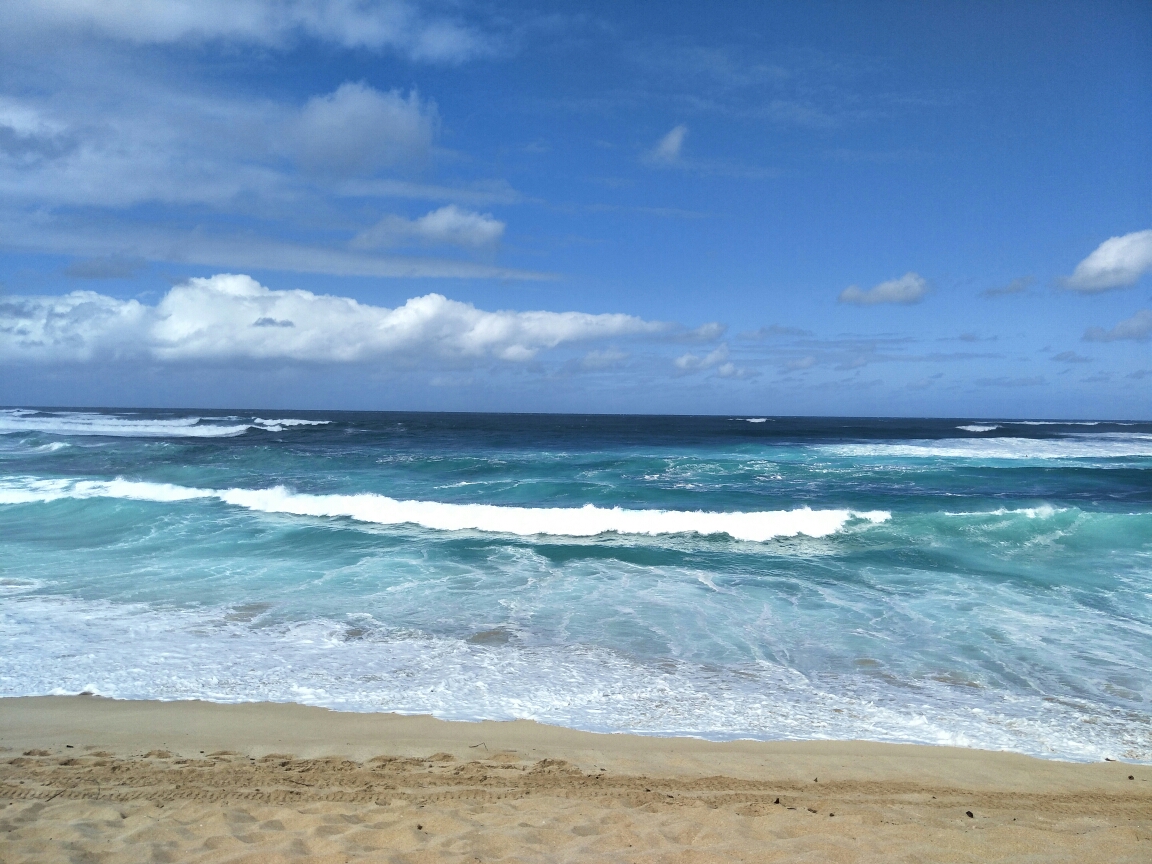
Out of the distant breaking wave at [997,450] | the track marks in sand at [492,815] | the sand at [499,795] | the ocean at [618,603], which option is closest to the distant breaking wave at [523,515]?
the ocean at [618,603]

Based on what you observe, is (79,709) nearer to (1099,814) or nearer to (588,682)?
(588,682)

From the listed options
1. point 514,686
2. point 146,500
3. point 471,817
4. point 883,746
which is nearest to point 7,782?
point 471,817

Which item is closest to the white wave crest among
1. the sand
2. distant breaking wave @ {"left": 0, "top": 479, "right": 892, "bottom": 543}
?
distant breaking wave @ {"left": 0, "top": 479, "right": 892, "bottom": 543}

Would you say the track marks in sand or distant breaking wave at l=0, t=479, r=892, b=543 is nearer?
the track marks in sand

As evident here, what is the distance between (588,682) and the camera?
22.2 ft

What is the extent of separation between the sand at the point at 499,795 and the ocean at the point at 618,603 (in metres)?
0.42

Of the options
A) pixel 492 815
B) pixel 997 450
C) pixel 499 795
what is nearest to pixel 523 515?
pixel 499 795

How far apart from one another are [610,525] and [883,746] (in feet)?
34.9

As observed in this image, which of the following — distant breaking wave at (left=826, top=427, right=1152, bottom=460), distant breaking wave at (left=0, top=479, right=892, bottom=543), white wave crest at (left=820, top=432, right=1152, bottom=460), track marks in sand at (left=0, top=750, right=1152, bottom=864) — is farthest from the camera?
distant breaking wave at (left=826, top=427, right=1152, bottom=460)

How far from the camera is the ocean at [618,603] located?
6270 mm

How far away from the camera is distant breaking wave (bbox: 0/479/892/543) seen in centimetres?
1549

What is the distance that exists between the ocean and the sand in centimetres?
42

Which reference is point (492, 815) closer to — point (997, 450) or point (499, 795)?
point (499, 795)

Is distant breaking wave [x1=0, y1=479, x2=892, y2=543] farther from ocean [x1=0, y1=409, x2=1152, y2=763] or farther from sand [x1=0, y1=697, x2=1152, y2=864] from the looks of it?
sand [x1=0, y1=697, x2=1152, y2=864]
